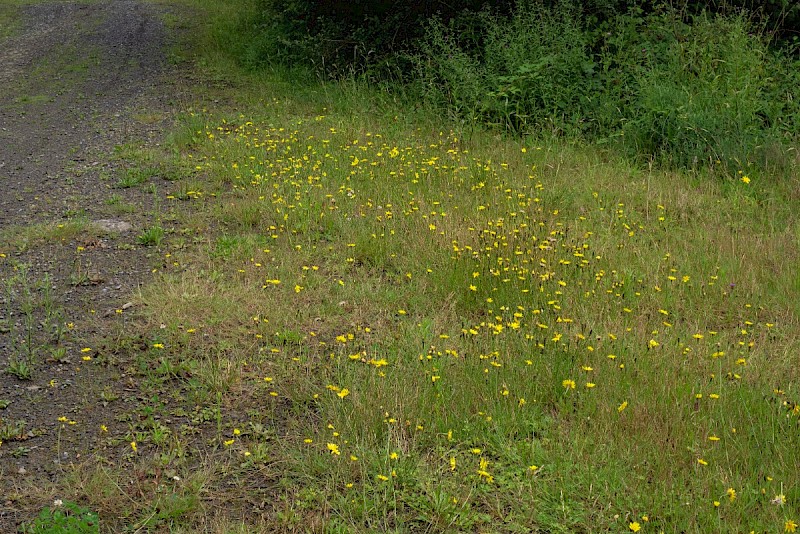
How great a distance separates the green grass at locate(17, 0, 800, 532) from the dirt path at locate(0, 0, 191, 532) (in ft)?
0.71

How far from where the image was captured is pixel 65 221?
6.29m

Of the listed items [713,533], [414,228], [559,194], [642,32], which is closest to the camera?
[713,533]

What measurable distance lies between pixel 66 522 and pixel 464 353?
81.0 inches

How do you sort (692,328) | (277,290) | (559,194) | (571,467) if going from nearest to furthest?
1. (571,467)
2. (692,328)
3. (277,290)
4. (559,194)

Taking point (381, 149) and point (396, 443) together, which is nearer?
point (396, 443)

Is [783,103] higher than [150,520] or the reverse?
higher

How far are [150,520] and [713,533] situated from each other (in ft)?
7.03

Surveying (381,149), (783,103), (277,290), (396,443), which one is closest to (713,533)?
(396,443)

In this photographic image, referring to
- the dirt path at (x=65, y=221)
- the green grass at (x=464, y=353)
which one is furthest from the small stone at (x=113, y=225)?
the green grass at (x=464, y=353)

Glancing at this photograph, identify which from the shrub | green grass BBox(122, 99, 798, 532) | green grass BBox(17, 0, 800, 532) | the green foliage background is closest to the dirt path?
green grass BBox(17, 0, 800, 532)

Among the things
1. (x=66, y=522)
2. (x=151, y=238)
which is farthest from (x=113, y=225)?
(x=66, y=522)

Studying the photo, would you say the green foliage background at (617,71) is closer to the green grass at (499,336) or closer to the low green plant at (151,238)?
the green grass at (499,336)

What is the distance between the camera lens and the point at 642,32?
29.5ft

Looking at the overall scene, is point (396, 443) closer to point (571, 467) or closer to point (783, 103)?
point (571, 467)
